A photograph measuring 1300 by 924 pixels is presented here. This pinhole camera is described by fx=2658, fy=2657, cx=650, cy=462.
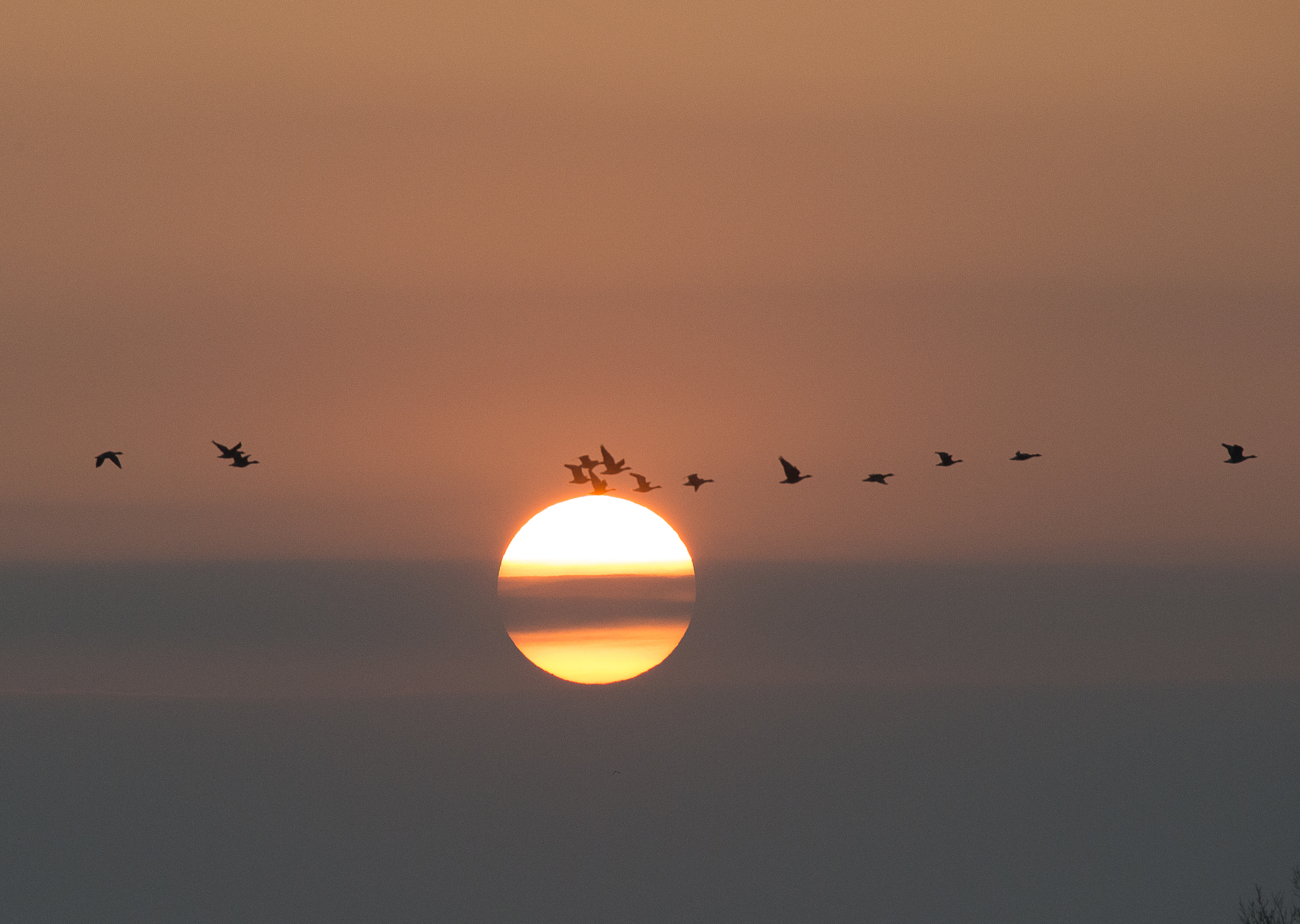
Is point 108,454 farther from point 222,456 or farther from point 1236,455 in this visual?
point 1236,455

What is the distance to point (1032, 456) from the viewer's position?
399ft

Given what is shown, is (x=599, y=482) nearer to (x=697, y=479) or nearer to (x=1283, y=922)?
(x=697, y=479)

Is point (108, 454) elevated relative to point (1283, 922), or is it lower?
elevated

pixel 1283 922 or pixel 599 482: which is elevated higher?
pixel 599 482

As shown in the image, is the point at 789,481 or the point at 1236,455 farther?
the point at 789,481

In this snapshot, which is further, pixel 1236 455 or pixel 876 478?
pixel 876 478

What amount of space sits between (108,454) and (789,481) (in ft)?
100

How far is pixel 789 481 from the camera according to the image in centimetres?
12088

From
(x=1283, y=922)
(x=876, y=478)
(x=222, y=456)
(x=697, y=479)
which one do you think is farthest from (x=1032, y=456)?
(x=222, y=456)

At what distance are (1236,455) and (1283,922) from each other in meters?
21.6

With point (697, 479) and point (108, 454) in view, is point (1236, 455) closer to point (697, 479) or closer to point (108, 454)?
point (697, 479)

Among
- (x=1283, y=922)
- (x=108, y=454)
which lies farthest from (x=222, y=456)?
(x=1283, y=922)

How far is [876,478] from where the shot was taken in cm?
12212

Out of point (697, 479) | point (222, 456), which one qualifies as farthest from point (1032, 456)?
point (222, 456)
